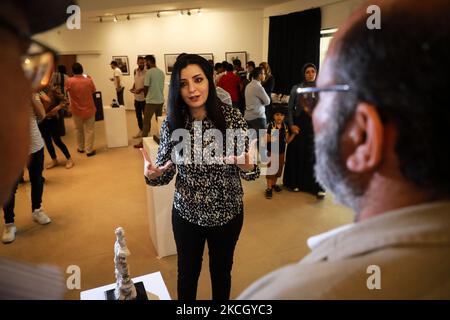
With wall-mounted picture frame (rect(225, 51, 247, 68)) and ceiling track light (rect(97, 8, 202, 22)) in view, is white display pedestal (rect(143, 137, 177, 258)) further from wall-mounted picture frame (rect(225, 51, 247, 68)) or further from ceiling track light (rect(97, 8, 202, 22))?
ceiling track light (rect(97, 8, 202, 22))

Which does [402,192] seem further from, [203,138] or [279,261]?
[279,261]

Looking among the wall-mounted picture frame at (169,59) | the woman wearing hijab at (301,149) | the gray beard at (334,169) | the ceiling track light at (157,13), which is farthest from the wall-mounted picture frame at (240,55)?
the gray beard at (334,169)

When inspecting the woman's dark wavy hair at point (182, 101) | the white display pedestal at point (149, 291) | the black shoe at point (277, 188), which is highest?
the woman's dark wavy hair at point (182, 101)

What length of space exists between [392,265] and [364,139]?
0.58 ft

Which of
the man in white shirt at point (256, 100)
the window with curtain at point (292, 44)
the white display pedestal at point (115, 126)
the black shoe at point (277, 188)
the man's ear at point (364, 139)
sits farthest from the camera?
the white display pedestal at point (115, 126)

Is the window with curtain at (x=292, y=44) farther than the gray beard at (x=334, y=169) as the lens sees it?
Yes

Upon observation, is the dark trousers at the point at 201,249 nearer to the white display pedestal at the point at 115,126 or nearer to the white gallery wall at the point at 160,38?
the white display pedestal at the point at 115,126

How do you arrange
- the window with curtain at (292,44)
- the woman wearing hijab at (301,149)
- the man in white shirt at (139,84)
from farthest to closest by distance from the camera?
the man in white shirt at (139,84) → the window with curtain at (292,44) → the woman wearing hijab at (301,149)

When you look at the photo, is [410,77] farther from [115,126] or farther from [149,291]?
[115,126]

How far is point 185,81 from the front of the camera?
1.42 meters

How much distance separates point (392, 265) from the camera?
0.41 metres

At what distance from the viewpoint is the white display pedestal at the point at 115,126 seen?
5633mm
